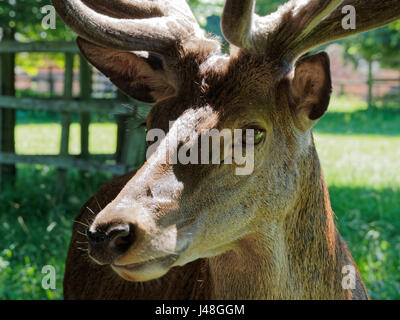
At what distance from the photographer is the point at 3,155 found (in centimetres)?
864

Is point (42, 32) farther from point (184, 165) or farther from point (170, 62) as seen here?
point (184, 165)

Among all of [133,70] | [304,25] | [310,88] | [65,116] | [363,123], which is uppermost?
[363,123]

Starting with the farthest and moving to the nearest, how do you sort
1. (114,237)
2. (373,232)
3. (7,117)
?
(7,117), (373,232), (114,237)

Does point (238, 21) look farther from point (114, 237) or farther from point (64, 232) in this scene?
point (64, 232)

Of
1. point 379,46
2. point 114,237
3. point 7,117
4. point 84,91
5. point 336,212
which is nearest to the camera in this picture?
point 114,237

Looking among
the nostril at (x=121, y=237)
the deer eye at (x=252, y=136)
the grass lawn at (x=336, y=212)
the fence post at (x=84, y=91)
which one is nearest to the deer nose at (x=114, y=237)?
the nostril at (x=121, y=237)

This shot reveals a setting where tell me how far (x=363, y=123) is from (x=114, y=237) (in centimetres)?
1840

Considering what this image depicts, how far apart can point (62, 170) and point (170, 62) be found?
589 cm

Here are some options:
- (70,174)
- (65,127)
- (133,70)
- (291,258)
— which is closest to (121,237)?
(291,258)

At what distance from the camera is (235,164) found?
2.48 meters

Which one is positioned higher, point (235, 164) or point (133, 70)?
point (133, 70)

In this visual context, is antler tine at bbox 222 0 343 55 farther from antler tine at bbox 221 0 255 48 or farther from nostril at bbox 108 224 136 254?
nostril at bbox 108 224 136 254

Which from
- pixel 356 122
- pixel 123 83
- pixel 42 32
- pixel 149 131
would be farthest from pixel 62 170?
pixel 356 122
